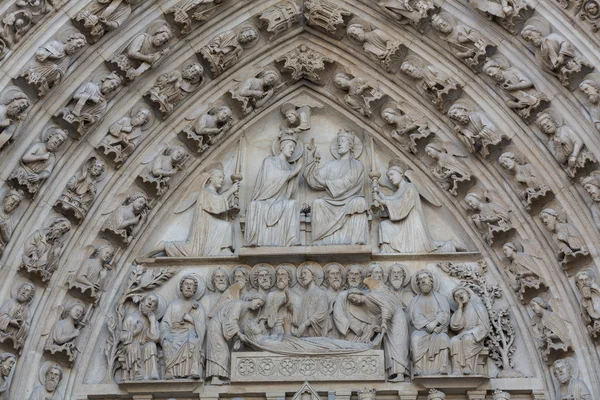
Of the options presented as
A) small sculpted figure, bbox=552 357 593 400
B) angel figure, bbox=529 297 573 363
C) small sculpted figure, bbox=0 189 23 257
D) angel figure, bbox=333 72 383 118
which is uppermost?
angel figure, bbox=333 72 383 118

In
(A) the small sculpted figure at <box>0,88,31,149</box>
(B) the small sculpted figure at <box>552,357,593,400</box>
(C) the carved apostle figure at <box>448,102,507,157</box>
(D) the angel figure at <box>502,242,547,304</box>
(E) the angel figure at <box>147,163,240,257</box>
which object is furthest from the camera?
(E) the angel figure at <box>147,163,240,257</box>

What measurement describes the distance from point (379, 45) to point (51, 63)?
10.9ft

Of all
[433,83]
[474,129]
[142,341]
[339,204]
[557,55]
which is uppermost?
[433,83]

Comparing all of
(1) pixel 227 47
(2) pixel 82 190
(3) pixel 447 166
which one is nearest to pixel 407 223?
(3) pixel 447 166

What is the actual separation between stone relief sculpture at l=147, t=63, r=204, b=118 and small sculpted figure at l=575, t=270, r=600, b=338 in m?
4.29

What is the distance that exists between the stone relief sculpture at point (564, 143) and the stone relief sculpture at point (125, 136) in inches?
154

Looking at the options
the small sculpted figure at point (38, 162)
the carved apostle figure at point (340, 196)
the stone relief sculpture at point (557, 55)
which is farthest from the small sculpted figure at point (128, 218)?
the stone relief sculpture at point (557, 55)

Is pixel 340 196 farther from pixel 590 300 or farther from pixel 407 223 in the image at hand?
pixel 590 300

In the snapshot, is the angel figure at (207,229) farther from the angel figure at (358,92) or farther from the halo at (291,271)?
the angel figure at (358,92)

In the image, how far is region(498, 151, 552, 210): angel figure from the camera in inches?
383

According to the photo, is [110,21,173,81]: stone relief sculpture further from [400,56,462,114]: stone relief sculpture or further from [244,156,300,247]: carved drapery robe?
[400,56,462,114]: stone relief sculpture

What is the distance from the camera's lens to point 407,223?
33.8ft

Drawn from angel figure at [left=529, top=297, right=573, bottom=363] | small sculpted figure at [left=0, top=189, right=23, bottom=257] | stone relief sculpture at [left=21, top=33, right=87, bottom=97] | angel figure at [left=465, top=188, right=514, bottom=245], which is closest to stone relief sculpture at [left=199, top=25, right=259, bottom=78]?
stone relief sculpture at [left=21, top=33, right=87, bottom=97]

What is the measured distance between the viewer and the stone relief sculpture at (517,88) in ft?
32.3
